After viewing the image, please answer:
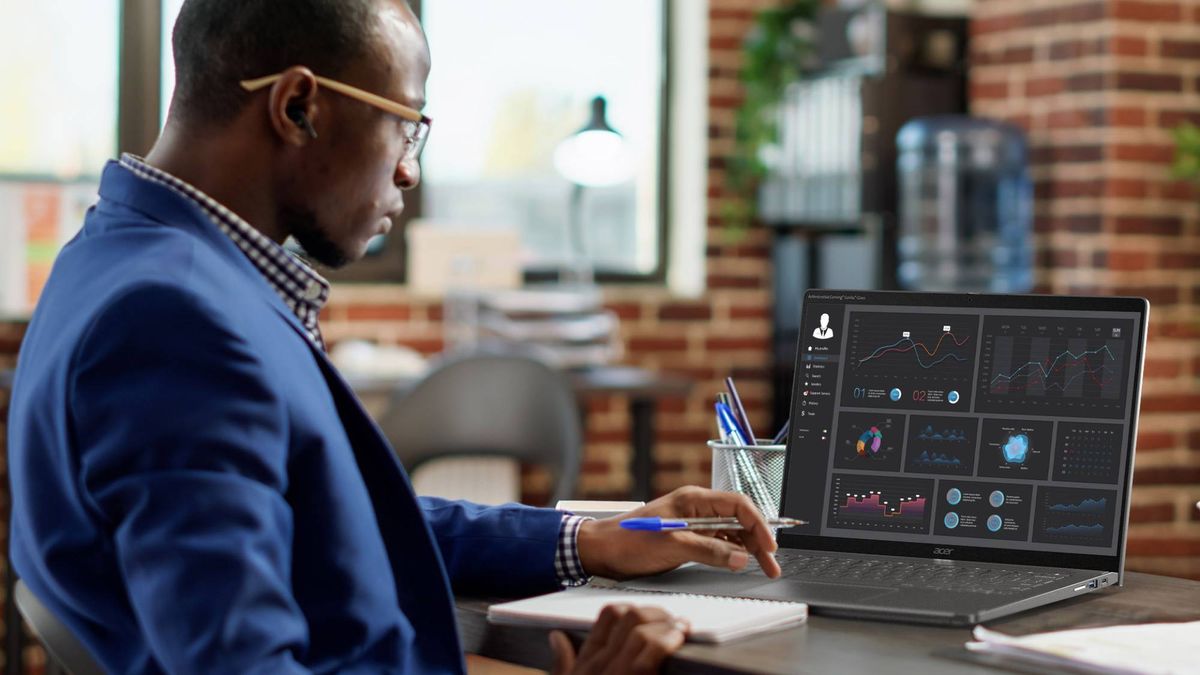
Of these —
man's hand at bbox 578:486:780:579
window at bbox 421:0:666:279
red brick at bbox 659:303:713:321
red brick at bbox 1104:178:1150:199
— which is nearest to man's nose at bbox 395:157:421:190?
man's hand at bbox 578:486:780:579

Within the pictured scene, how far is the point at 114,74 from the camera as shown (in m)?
3.82

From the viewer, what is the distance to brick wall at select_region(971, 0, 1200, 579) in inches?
134

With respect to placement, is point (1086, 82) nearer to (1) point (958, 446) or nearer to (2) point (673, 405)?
(2) point (673, 405)

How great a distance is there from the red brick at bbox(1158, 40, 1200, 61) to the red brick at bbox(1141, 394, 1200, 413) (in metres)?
0.75

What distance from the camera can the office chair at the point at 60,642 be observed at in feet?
3.46

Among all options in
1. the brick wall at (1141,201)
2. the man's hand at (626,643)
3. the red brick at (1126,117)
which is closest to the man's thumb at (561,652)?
the man's hand at (626,643)

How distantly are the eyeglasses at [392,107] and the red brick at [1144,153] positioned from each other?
244 cm

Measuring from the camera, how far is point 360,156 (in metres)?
1.21

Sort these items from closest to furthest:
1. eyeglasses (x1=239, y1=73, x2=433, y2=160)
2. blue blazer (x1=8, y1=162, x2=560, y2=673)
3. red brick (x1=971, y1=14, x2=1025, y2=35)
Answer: blue blazer (x1=8, y1=162, x2=560, y2=673) < eyeglasses (x1=239, y1=73, x2=433, y2=160) < red brick (x1=971, y1=14, x2=1025, y2=35)

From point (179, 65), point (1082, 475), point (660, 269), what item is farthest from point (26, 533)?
point (660, 269)

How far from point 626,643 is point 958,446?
432 mm

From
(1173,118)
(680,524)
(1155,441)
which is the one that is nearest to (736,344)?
(1155,441)

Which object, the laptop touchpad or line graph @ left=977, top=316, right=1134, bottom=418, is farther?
line graph @ left=977, top=316, right=1134, bottom=418

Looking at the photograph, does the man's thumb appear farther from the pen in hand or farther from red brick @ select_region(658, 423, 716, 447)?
red brick @ select_region(658, 423, 716, 447)
